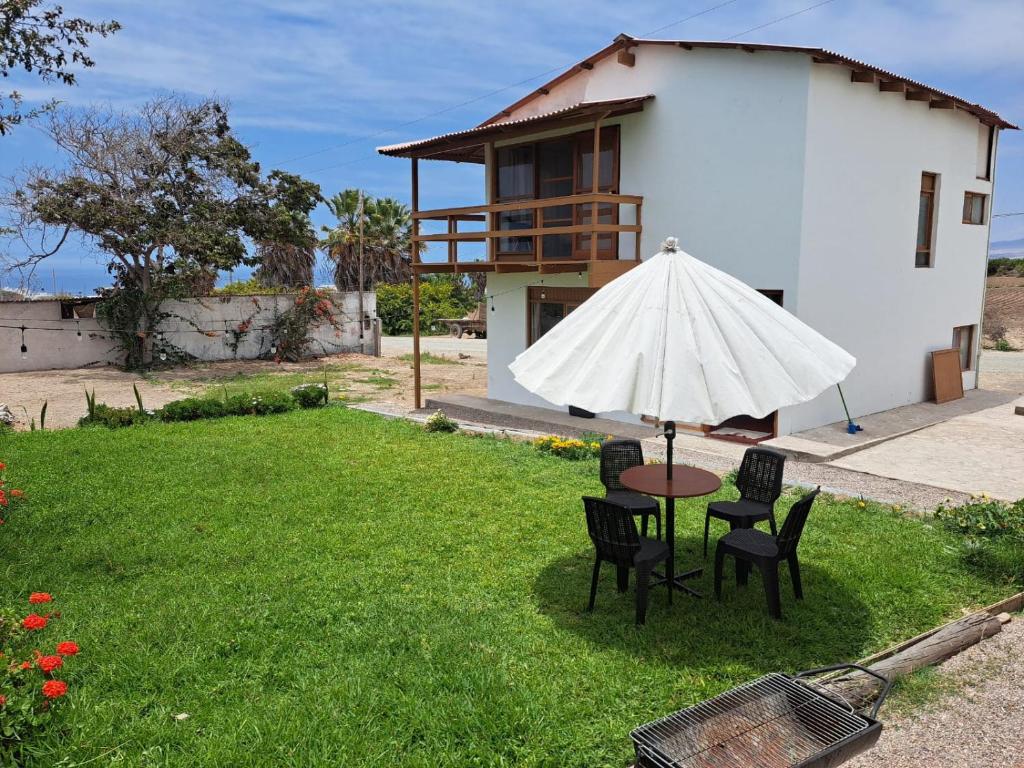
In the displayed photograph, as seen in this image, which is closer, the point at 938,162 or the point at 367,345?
the point at 938,162

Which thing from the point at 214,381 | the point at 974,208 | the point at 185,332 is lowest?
the point at 214,381

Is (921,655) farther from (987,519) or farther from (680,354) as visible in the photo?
(987,519)

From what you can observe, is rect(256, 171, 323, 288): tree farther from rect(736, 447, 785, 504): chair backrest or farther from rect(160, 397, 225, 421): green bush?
rect(736, 447, 785, 504): chair backrest

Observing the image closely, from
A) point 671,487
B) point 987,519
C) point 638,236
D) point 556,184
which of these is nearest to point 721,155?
point 638,236

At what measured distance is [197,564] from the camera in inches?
237

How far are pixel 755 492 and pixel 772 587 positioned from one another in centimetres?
122

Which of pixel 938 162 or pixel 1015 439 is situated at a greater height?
pixel 938 162

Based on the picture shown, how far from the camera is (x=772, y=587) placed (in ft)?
16.3

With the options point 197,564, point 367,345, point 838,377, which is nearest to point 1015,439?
point 838,377

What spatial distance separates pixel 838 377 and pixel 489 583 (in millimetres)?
2942

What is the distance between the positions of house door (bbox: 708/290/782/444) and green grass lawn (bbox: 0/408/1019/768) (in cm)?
362

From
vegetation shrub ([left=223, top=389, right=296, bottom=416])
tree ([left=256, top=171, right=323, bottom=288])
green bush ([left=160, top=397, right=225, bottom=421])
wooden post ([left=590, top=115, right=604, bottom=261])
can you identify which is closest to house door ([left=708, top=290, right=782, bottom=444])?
wooden post ([left=590, top=115, right=604, bottom=261])

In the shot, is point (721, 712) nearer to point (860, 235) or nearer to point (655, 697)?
point (655, 697)

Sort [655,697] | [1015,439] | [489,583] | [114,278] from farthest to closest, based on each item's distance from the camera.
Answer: [114,278], [1015,439], [489,583], [655,697]
